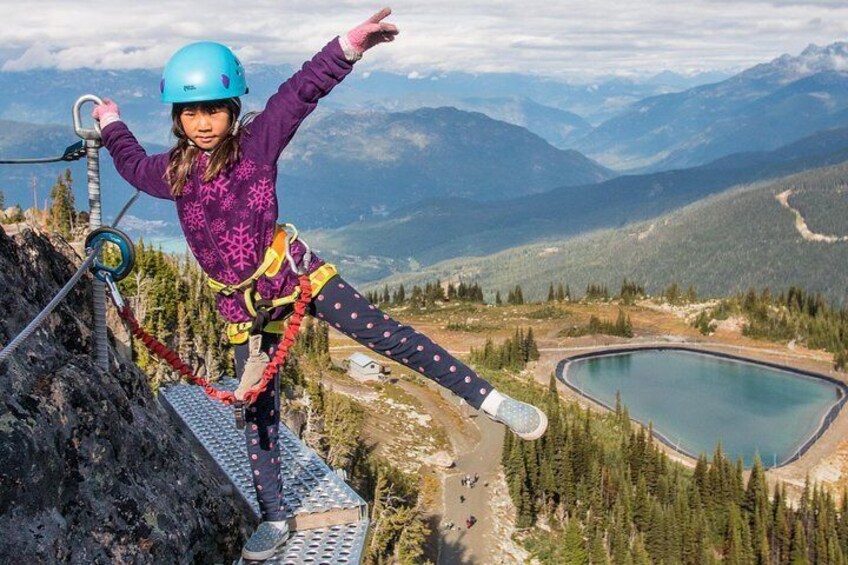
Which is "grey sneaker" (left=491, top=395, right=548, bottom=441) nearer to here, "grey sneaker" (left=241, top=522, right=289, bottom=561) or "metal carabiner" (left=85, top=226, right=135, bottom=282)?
"grey sneaker" (left=241, top=522, right=289, bottom=561)

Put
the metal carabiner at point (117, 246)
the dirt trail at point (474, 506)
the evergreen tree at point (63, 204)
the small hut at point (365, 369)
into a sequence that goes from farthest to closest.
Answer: the small hut at point (365, 369)
the evergreen tree at point (63, 204)
the dirt trail at point (474, 506)
the metal carabiner at point (117, 246)

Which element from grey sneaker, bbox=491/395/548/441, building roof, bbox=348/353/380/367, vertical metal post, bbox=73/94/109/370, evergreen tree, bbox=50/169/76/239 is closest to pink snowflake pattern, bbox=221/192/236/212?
vertical metal post, bbox=73/94/109/370

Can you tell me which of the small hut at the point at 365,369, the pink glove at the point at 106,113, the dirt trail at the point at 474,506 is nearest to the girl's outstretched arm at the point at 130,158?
the pink glove at the point at 106,113

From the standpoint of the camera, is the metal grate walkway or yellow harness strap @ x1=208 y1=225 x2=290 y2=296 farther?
the metal grate walkway

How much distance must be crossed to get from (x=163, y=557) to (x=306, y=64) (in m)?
4.57

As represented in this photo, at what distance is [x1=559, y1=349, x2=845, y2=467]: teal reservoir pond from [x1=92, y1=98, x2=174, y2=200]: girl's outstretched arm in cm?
8579

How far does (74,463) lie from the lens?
5.89 meters

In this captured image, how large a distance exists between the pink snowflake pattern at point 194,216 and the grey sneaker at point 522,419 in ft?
11.2

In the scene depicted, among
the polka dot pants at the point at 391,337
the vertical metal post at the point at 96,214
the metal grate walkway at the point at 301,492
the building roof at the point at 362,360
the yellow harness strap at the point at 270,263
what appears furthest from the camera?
the building roof at the point at 362,360

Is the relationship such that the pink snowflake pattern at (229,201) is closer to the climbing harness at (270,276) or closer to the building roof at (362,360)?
the climbing harness at (270,276)

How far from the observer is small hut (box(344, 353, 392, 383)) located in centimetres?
8175

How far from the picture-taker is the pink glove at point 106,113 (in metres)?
7.85

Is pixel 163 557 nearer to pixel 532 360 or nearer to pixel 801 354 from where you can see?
pixel 532 360

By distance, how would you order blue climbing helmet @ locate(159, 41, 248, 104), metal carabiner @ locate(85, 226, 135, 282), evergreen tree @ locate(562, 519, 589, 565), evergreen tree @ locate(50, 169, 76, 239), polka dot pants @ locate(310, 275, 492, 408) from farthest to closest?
evergreen tree @ locate(50, 169, 76, 239) < evergreen tree @ locate(562, 519, 589, 565) < polka dot pants @ locate(310, 275, 492, 408) < metal carabiner @ locate(85, 226, 135, 282) < blue climbing helmet @ locate(159, 41, 248, 104)
